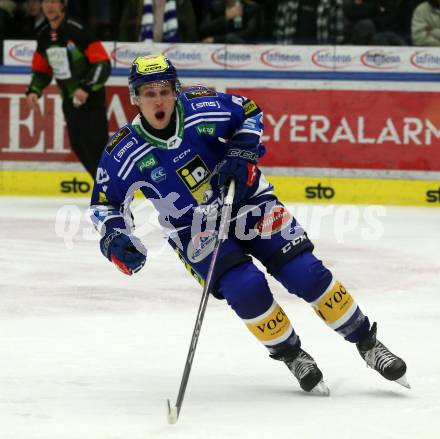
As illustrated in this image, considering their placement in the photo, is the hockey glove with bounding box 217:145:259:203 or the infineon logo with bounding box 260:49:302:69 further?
the infineon logo with bounding box 260:49:302:69

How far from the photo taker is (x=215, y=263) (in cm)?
436

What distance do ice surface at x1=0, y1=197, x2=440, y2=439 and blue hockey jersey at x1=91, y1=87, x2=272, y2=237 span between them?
2.11 feet

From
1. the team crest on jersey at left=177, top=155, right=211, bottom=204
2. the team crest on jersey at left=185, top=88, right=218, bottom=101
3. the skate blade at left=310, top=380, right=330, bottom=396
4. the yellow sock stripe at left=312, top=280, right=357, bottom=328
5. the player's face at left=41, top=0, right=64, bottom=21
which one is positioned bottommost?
the player's face at left=41, top=0, right=64, bottom=21

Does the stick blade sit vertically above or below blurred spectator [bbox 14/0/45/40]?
above

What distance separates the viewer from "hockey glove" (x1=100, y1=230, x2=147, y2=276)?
436cm

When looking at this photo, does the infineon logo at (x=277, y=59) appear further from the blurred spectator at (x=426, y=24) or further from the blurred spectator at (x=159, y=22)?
the blurred spectator at (x=426, y=24)

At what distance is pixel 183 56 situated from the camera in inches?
432

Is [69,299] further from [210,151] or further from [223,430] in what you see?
[223,430]

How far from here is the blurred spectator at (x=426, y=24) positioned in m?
10.8

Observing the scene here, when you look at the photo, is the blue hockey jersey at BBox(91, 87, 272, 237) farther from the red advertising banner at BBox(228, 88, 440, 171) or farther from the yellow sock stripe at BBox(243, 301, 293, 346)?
the red advertising banner at BBox(228, 88, 440, 171)

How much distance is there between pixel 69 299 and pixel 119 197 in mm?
1990

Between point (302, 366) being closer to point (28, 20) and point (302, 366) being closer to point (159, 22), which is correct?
point (159, 22)

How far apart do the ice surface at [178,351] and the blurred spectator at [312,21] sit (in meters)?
2.64

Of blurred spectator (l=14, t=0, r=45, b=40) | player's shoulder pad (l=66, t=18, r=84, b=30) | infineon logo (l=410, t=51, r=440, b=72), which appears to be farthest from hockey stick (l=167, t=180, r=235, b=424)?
blurred spectator (l=14, t=0, r=45, b=40)
